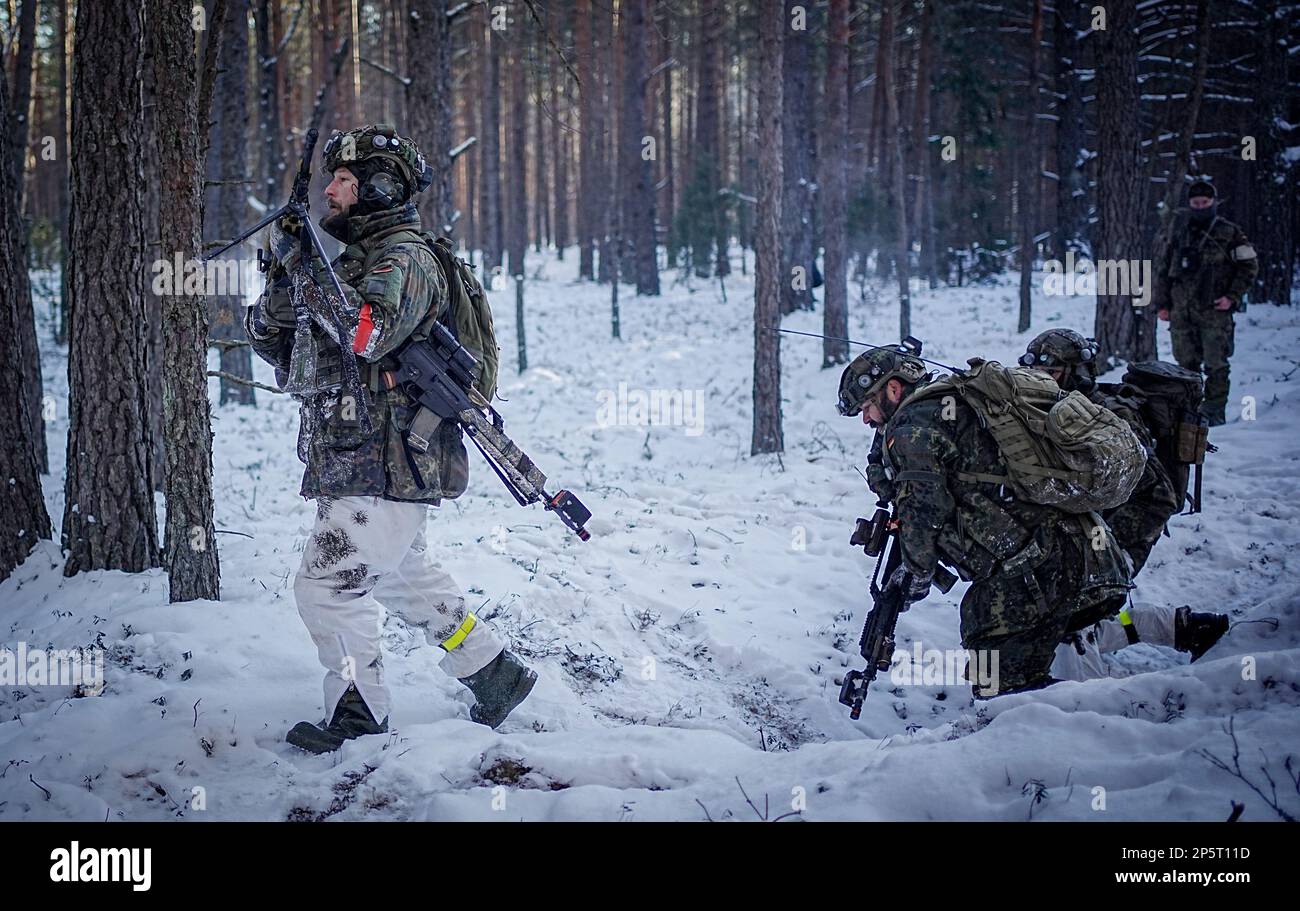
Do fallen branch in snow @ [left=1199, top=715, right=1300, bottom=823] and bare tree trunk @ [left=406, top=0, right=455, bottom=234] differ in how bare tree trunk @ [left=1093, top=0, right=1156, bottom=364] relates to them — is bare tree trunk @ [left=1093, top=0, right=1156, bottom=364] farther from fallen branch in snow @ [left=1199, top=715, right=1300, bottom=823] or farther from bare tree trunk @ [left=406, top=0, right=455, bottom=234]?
fallen branch in snow @ [left=1199, top=715, right=1300, bottom=823]

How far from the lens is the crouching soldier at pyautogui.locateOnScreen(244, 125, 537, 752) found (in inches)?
A: 134

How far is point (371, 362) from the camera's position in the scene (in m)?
3.52

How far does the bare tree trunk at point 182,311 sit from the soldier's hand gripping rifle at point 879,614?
11.4 ft

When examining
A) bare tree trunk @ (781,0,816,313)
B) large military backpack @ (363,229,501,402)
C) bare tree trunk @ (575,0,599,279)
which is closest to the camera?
large military backpack @ (363,229,501,402)

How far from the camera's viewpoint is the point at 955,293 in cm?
1895

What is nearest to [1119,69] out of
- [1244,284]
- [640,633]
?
[1244,284]

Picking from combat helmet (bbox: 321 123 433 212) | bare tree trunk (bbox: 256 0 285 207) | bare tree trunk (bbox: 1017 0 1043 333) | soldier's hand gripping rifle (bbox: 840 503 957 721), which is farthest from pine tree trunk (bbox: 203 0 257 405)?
bare tree trunk (bbox: 1017 0 1043 333)

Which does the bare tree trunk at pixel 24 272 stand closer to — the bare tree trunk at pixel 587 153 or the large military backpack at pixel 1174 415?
the large military backpack at pixel 1174 415

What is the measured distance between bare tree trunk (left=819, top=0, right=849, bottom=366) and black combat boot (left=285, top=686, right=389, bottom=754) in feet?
33.5

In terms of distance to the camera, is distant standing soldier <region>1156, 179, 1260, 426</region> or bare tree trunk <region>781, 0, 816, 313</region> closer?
distant standing soldier <region>1156, 179, 1260, 426</region>

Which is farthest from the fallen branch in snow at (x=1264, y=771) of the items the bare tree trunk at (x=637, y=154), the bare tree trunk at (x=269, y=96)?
the bare tree trunk at (x=637, y=154)

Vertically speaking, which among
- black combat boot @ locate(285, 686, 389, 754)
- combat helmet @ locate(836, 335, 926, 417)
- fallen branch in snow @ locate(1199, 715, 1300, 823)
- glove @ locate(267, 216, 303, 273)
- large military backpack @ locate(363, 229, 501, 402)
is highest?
glove @ locate(267, 216, 303, 273)

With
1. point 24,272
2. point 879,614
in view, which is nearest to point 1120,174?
point 879,614

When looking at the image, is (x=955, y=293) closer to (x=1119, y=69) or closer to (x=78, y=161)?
(x=1119, y=69)
